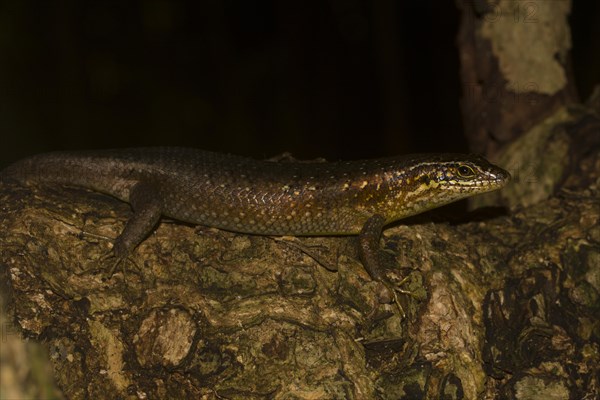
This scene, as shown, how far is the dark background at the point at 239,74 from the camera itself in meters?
16.0

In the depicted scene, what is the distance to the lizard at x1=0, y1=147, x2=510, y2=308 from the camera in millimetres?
5637

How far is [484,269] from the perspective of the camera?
18.4 ft

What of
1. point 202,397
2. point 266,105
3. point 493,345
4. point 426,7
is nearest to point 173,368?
point 202,397

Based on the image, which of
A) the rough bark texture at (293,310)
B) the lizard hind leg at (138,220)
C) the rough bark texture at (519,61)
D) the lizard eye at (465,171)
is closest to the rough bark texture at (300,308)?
the rough bark texture at (293,310)

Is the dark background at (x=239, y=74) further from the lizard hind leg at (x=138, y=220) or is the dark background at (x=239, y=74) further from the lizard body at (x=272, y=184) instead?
the lizard hind leg at (x=138, y=220)

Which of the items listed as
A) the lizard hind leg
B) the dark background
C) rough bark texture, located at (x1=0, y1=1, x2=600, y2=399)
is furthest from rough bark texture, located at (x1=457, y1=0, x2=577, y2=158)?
the dark background

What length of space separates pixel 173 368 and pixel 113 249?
116 centimetres

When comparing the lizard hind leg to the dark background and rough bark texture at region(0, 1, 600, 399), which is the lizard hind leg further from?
the dark background

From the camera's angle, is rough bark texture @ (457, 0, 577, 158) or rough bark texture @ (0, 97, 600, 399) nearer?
rough bark texture @ (0, 97, 600, 399)

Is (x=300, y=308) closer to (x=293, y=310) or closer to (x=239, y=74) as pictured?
(x=293, y=310)

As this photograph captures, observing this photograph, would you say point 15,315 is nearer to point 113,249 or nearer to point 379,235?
point 113,249

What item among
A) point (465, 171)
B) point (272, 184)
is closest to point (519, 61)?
point (465, 171)

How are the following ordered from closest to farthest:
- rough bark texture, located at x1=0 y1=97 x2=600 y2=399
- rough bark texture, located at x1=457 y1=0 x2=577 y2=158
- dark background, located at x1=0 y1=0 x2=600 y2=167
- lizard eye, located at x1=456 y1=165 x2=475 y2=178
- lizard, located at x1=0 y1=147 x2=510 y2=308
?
rough bark texture, located at x1=0 y1=97 x2=600 y2=399, lizard, located at x1=0 y1=147 x2=510 y2=308, lizard eye, located at x1=456 y1=165 x2=475 y2=178, rough bark texture, located at x1=457 y1=0 x2=577 y2=158, dark background, located at x1=0 y1=0 x2=600 y2=167

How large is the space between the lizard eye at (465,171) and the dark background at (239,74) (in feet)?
33.8
